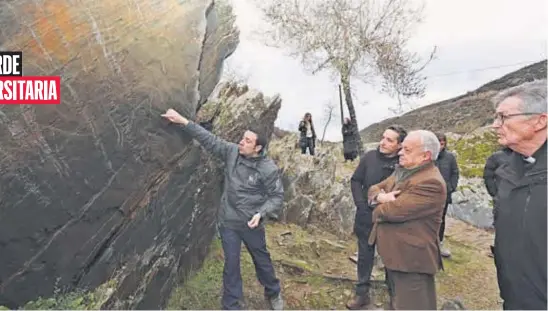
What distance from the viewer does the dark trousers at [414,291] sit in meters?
4.16

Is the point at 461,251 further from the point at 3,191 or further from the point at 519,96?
the point at 3,191

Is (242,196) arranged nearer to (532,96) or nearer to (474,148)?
(532,96)

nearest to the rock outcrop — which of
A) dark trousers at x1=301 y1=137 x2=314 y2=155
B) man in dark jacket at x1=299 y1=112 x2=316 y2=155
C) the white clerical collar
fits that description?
dark trousers at x1=301 y1=137 x2=314 y2=155

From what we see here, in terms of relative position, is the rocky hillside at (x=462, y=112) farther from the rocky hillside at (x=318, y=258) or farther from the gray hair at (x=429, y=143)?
the gray hair at (x=429, y=143)

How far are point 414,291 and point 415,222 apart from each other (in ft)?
1.98

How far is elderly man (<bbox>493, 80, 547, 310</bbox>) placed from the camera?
9.41ft

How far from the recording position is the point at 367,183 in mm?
5637

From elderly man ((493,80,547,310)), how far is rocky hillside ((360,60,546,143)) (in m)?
20.2

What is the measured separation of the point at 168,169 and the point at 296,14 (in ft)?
58.7

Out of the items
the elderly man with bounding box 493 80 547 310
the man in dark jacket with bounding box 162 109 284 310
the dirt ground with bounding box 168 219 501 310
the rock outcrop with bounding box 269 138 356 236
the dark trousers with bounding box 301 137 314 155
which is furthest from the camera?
the dark trousers with bounding box 301 137 314 155

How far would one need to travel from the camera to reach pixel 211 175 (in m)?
5.85

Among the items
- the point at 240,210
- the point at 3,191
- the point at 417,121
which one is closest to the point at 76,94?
the point at 3,191

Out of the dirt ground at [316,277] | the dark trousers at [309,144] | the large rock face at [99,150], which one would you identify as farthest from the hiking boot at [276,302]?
the dark trousers at [309,144]

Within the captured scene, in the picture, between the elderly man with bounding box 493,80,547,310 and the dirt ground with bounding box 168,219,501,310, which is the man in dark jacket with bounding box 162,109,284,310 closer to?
the dirt ground with bounding box 168,219,501,310
